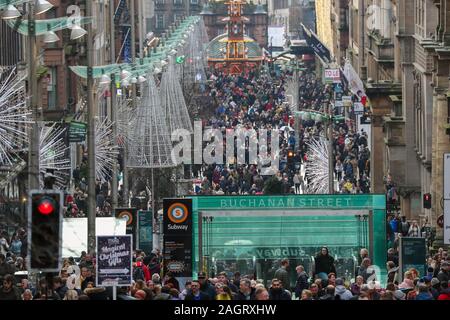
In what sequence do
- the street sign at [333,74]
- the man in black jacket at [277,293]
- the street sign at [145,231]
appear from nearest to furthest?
the man in black jacket at [277,293] < the street sign at [145,231] < the street sign at [333,74]

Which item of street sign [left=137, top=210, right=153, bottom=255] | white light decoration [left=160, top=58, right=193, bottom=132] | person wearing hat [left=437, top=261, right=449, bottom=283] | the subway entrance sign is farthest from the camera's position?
white light decoration [left=160, top=58, right=193, bottom=132]

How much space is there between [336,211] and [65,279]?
7.05m

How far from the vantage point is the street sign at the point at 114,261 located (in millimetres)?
31250

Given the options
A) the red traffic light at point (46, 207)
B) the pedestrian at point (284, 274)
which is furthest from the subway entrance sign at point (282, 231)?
the red traffic light at point (46, 207)

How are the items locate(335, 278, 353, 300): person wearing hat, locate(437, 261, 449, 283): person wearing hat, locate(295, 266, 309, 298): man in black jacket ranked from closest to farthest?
locate(335, 278, 353, 300): person wearing hat
locate(295, 266, 309, 298): man in black jacket
locate(437, 261, 449, 283): person wearing hat

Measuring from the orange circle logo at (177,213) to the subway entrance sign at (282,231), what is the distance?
0.57m

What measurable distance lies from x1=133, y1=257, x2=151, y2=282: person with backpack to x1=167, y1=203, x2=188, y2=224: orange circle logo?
966 mm

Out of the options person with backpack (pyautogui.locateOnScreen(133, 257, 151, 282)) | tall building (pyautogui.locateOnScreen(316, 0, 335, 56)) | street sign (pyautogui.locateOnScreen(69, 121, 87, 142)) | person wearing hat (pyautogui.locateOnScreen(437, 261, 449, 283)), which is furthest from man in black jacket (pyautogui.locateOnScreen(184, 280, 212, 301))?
tall building (pyautogui.locateOnScreen(316, 0, 335, 56))

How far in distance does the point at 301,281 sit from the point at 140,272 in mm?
3658

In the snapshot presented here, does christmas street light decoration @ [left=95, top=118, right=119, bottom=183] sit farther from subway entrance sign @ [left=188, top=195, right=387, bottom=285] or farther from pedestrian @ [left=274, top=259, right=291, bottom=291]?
pedestrian @ [left=274, top=259, right=291, bottom=291]

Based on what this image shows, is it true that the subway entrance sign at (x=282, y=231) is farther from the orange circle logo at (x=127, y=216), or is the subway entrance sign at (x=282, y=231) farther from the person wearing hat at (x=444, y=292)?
the orange circle logo at (x=127, y=216)

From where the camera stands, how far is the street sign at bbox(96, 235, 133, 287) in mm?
31250

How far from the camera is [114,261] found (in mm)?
31562
